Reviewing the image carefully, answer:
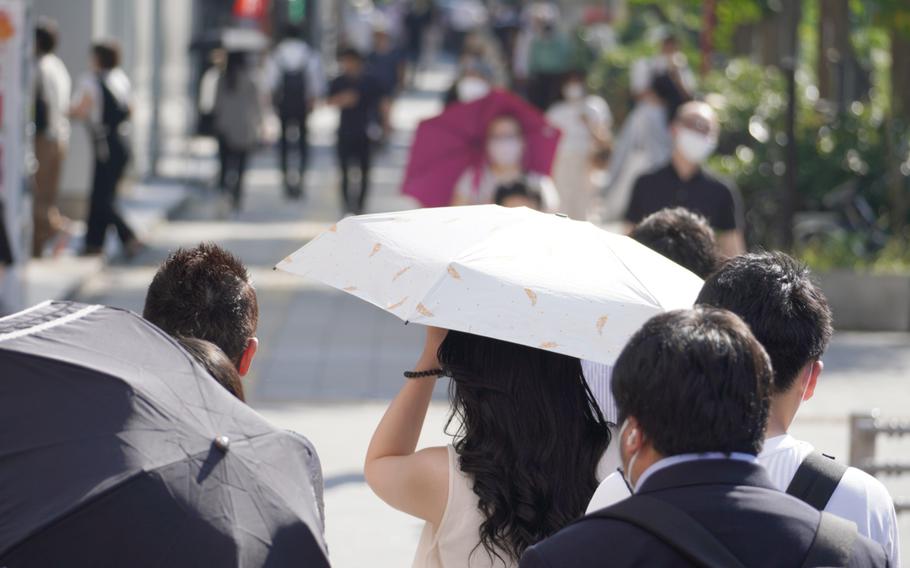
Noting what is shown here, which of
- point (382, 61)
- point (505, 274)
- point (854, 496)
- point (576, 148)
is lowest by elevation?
point (382, 61)

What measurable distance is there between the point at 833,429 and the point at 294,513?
21.9 ft

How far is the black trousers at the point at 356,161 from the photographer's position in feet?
55.0

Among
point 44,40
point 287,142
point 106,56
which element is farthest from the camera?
point 287,142

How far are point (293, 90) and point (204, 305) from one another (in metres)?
16.0

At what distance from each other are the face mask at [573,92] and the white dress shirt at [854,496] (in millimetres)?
11659

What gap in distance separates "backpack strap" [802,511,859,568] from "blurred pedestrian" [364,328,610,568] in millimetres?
952

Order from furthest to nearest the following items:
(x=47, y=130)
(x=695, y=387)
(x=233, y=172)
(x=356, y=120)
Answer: (x=233, y=172) < (x=356, y=120) < (x=47, y=130) < (x=695, y=387)

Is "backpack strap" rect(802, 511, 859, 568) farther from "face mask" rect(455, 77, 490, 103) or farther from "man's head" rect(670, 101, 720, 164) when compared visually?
"face mask" rect(455, 77, 490, 103)

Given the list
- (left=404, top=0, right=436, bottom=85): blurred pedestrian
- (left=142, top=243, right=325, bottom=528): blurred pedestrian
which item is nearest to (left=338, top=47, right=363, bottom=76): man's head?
(left=142, top=243, right=325, bottom=528): blurred pedestrian

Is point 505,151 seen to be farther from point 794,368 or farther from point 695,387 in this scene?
point 695,387

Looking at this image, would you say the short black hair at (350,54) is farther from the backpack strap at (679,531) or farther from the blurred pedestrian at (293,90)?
the backpack strap at (679,531)

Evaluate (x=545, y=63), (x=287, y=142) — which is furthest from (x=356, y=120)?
(x=545, y=63)

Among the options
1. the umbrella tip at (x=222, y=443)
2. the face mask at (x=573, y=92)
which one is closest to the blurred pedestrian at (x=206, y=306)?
the umbrella tip at (x=222, y=443)

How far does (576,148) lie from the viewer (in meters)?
13.9
